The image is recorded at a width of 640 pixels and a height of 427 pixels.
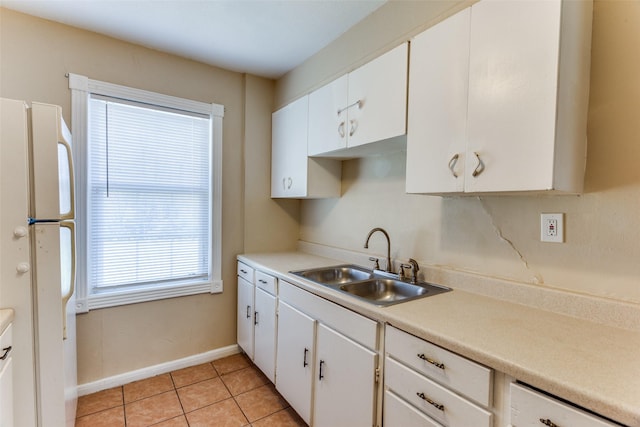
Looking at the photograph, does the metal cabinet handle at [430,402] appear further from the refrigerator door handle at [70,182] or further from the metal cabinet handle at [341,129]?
the refrigerator door handle at [70,182]

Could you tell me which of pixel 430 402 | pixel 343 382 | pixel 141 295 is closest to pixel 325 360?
pixel 343 382

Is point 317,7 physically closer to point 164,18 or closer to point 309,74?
point 309,74

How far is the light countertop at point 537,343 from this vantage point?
71cm

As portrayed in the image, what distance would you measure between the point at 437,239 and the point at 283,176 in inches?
55.1

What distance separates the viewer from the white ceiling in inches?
69.4

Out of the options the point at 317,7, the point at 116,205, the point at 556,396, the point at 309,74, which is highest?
the point at 317,7

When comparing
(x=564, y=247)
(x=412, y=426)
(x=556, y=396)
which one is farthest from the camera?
(x=564, y=247)

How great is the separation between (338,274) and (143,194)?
160 cm

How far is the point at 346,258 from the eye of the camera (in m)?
2.30

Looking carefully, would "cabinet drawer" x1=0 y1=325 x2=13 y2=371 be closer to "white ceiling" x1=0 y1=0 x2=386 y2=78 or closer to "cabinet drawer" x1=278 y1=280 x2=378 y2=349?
"cabinet drawer" x1=278 y1=280 x2=378 y2=349

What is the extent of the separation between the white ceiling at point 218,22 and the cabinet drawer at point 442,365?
1.84 m

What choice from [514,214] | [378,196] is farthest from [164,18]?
[514,214]

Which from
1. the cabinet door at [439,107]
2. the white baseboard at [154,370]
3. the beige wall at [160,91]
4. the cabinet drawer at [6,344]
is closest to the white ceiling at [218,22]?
the beige wall at [160,91]

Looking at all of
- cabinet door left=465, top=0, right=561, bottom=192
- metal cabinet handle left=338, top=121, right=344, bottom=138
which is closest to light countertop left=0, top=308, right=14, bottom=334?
metal cabinet handle left=338, top=121, right=344, bottom=138
